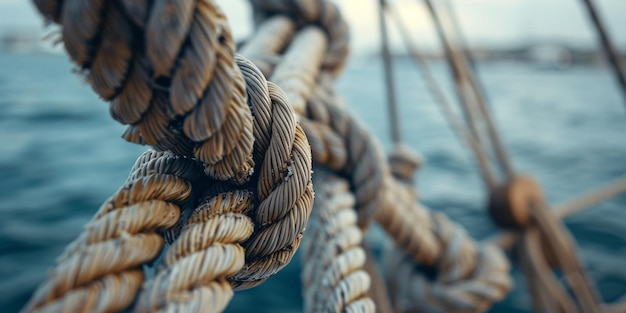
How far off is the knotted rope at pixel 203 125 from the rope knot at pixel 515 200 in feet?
2.55

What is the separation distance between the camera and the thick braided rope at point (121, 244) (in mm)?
248

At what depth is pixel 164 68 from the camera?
0.82 ft

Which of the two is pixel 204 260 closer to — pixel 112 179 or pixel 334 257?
pixel 334 257

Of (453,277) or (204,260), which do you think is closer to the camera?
(204,260)

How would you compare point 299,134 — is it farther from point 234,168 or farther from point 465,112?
point 465,112

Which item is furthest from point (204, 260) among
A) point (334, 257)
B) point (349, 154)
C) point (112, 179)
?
point (112, 179)

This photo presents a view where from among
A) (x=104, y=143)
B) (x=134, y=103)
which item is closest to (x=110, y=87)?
(x=134, y=103)

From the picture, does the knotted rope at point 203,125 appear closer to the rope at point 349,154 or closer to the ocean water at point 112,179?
→ the ocean water at point 112,179

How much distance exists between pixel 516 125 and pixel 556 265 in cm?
440

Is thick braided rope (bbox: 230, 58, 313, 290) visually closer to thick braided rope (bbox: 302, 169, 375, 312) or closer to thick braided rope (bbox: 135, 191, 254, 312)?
thick braided rope (bbox: 135, 191, 254, 312)

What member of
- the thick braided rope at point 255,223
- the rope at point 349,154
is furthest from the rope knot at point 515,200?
the thick braided rope at point 255,223

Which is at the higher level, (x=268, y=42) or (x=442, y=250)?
(x=268, y=42)

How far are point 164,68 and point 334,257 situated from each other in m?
0.31

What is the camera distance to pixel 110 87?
0.84ft
